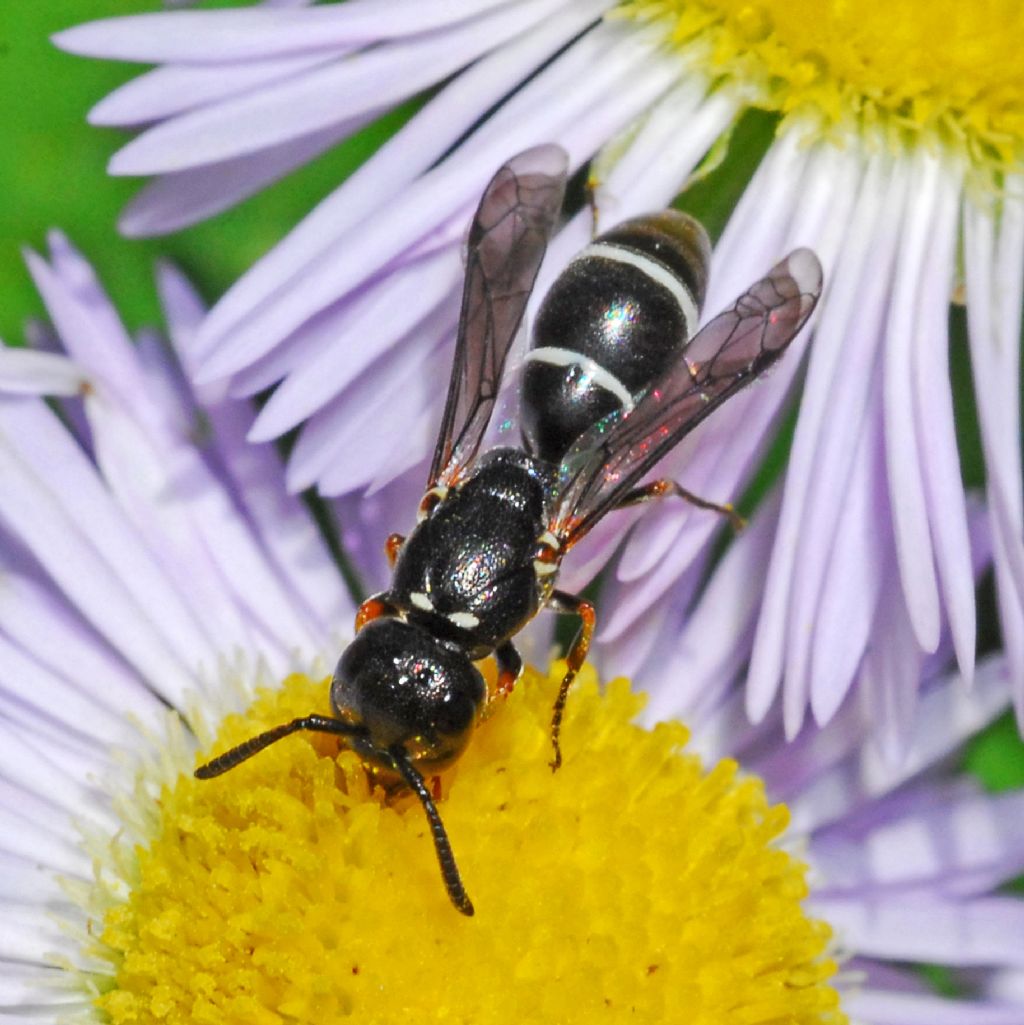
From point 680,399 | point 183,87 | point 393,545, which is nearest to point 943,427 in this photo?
point 680,399

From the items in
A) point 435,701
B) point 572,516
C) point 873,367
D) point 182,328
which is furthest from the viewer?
point 182,328

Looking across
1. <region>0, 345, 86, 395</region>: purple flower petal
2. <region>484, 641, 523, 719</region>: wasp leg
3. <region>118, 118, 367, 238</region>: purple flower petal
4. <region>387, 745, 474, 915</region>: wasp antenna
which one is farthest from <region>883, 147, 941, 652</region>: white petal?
<region>0, 345, 86, 395</region>: purple flower petal

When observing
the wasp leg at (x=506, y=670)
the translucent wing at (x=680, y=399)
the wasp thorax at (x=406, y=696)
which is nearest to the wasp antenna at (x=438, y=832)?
the wasp thorax at (x=406, y=696)

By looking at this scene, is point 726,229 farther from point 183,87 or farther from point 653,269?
point 183,87

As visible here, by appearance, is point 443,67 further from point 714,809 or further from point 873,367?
point 714,809

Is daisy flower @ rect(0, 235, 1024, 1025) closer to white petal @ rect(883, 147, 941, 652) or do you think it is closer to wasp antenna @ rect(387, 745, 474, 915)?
wasp antenna @ rect(387, 745, 474, 915)

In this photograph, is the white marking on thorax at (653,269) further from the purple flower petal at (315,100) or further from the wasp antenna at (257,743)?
the wasp antenna at (257,743)

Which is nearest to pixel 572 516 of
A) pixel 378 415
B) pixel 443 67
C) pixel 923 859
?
pixel 378 415
